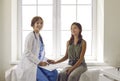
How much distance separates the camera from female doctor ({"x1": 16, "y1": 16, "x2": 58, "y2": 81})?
10.0 feet

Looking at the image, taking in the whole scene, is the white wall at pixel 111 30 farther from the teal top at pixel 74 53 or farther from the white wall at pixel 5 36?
the white wall at pixel 5 36

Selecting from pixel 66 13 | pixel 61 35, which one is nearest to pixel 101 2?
pixel 66 13

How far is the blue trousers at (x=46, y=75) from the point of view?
3047 millimetres

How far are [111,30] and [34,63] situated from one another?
1301mm

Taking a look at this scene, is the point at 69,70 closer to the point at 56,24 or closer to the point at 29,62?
the point at 29,62

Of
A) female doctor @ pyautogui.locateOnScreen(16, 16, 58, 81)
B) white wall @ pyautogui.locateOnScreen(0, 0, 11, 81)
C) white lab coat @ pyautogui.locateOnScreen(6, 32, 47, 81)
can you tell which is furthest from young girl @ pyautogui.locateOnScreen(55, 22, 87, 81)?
white wall @ pyautogui.locateOnScreen(0, 0, 11, 81)

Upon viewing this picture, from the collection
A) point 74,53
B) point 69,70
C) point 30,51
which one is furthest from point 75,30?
point 30,51

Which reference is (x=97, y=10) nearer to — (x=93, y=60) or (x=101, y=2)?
(x=101, y=2)

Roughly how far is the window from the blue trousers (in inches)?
31.4

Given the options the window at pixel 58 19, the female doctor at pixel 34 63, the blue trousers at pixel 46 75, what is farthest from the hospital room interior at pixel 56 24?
the blue trousers at pixel 46 75

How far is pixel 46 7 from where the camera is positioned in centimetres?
392

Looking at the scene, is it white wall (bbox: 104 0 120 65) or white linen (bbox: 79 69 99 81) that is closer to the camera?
white linen (bbox: 79 69 99 81)

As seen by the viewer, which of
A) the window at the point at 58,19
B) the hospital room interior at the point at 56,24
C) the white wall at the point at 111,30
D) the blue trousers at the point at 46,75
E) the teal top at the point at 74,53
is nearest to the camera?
the blue trousers at the point at 46,75

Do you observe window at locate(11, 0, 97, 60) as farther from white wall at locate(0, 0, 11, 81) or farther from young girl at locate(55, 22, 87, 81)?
young girl at locate(55, 22, 87, 81)
